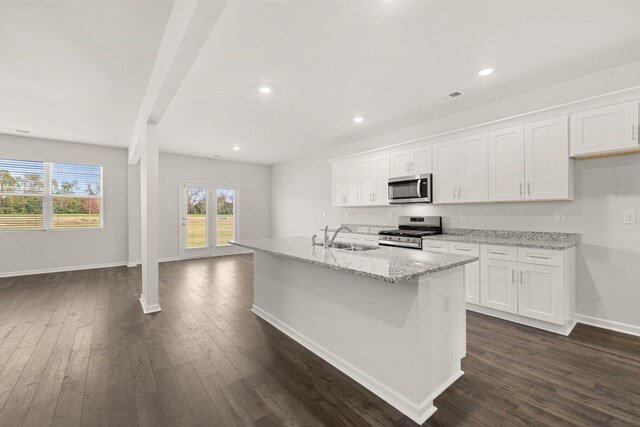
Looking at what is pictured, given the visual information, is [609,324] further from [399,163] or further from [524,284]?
[399,163]

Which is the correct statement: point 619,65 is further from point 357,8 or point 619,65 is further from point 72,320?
point 72,320

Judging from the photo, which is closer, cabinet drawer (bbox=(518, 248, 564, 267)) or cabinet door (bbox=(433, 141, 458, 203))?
cabinet drawer (bbox=(518, 248, 564, 267))

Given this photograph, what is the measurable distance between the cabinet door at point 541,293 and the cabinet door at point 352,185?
2949 millimetres

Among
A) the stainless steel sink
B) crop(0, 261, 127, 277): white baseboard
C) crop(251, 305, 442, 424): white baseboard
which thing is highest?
the stainless steel sink

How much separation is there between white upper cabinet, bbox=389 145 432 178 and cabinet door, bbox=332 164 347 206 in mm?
1117

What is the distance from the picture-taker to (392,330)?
1.85m

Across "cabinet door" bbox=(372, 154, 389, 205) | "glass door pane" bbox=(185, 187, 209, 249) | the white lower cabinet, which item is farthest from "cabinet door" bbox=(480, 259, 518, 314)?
"glass door pane" bbox=(185, 187, 209, 249)

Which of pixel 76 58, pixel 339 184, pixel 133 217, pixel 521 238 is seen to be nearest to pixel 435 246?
pixel 521 238

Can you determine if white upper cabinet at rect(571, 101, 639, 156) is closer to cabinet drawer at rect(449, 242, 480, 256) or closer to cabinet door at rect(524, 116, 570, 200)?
cabinet door at rect(524, 116, 570, 200)

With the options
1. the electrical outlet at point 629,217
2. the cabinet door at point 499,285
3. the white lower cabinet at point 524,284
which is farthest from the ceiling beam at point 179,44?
the electrical outlet at point 629,217

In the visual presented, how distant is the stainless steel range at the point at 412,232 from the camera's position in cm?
405

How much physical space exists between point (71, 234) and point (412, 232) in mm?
6814

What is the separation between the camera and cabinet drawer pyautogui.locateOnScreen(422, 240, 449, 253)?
12.0 ft

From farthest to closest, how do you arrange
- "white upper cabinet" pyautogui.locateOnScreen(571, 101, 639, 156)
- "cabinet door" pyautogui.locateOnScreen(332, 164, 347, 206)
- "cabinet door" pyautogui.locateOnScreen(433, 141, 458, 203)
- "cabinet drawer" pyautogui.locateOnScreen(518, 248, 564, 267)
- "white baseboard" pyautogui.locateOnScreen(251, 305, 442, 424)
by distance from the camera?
"cabinet door" pyautogui.locateOnScreen(332, 164, 347, 206) → "cabinet door" pyautogui.locateOnScreen(433, 141, 458, 203) → "cabinet drawer" pyautogui.locateOnScreen(518, 248, 564, 267) → "white upper cabinet" pyautogui.locateOnScreen(571, 101, 639, 156) → "white baseboard" pyautogui.locateOnScreen(251, 305, 442, 424)
